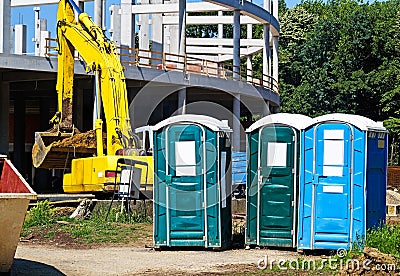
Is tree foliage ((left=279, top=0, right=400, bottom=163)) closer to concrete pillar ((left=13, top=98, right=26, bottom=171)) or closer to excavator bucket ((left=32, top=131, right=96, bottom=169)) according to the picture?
concrete pillar ((left=13, top=98, right=26, bottom=171))

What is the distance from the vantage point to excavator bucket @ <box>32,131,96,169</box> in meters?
23.0

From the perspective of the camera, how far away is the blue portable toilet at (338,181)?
13.1 meters

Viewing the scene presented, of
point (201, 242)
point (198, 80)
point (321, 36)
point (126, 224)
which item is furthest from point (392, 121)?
point (201, 242)

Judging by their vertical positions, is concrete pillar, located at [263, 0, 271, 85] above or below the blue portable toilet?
above

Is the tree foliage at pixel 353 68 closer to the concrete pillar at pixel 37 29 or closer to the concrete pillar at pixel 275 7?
the concrete pillar at pixel 275 7

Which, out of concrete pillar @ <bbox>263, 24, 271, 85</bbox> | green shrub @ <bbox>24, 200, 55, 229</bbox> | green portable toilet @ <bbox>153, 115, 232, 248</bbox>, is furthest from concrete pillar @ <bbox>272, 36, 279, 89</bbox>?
green portable toilet @ <bbox>153, 115, 232, 248</bbox>

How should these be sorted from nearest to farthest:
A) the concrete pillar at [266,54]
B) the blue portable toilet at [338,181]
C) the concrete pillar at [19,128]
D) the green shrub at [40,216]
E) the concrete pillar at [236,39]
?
1. the blue portable toilet at [338,181]
2. the green shrub at [40,216]
3. the concrete pillar at [236,39]
4. the concrete pillar at [19,128]
5. the concrete pillar at [266,54]

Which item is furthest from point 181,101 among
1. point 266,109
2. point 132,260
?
point 132,260

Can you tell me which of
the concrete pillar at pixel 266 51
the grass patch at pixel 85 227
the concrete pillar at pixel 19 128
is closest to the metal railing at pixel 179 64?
the concrete pillar at pixel 266 51

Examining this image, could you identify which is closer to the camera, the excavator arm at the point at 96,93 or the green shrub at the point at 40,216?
the green shrub at the point at 40,216

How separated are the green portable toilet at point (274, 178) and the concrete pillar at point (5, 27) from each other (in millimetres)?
19811

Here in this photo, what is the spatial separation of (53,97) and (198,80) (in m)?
8.63

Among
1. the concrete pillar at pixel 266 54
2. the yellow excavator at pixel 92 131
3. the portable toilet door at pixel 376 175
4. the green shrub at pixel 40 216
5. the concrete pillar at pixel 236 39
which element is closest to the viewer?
the portable toilet door at pixel 376 175

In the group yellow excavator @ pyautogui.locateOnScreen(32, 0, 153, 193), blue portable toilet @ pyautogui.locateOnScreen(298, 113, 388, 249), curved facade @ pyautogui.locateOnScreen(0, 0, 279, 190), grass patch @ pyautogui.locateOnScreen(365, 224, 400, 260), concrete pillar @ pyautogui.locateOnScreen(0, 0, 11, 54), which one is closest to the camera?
grass patch @ pyautogui.locateOnScreen(365, 224, 400, 260)
